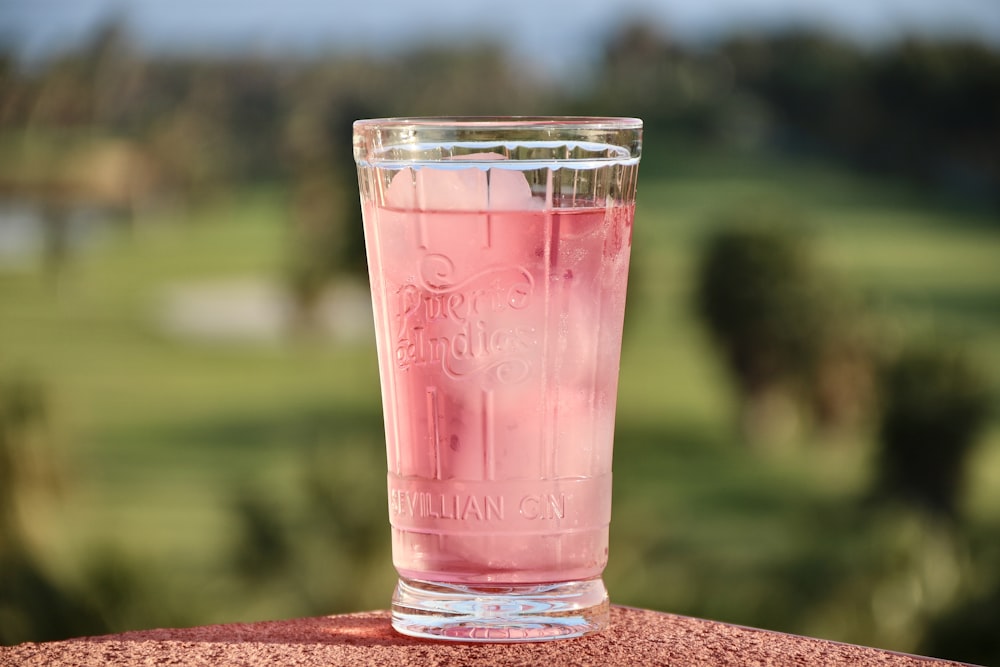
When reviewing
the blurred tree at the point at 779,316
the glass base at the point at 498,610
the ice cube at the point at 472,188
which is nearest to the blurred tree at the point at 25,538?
the blurred tree at the point at 779,316

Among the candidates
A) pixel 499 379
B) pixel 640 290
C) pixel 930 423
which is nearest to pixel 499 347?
pixel 499 379

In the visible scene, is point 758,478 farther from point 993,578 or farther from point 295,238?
point 295,238

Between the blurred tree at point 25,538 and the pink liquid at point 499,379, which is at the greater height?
the pink liquid at point 499,379

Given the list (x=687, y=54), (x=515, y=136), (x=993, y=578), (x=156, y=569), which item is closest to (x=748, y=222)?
(x=687, y=54)

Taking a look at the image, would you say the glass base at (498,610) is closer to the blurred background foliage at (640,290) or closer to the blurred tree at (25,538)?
the blurred tree at (25,538)

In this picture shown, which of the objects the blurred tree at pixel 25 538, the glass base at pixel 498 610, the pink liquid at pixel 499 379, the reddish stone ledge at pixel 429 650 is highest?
the pink liquid at pixel 499 379

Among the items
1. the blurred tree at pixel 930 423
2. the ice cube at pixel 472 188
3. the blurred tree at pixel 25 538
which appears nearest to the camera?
the ice cube at pixel 472 188

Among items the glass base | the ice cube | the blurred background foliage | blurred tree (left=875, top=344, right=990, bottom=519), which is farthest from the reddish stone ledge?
blurred tree (left=875, top=344, right=990, bottom=519)
